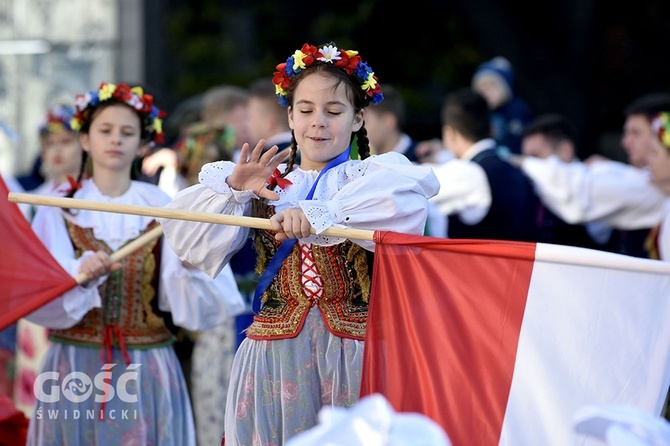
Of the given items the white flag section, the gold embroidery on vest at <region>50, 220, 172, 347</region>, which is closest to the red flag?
the gold embroidery on vest at <region>50, 220, 172, 347</region>

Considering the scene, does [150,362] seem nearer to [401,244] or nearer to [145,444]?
[145,444]

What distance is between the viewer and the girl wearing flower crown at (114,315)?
5.42 meters

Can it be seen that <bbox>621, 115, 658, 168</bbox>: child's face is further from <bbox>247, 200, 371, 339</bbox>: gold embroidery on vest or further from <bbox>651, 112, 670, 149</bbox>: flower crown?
<bbox>247, 200, 371, 339</bbox>: gold embroidery on vest

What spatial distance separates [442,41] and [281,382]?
865cm

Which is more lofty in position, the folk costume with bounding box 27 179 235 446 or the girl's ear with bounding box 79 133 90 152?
the girl's ear with bounding box 79 133 90 152

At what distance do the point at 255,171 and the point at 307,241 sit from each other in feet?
0.96

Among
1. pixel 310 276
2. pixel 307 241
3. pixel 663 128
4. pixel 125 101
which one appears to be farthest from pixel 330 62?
pixel 663 128

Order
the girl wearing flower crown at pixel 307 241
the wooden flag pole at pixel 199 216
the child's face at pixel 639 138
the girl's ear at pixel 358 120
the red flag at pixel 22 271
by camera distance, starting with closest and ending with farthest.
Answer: the wooden flag pole at pixel 199 216 → the girl wearing flower crown at pixel 307 241 → the girl's ear at pixel 358 120 → the red flag at pixel 22 271 → the child's face at pixel 639 138

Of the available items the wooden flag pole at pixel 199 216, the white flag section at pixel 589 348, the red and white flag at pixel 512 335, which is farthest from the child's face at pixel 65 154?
the white flag section at pixel 589 348

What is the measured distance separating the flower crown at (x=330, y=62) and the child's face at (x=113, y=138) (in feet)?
3.92

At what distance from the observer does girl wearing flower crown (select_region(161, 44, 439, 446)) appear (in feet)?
14.4

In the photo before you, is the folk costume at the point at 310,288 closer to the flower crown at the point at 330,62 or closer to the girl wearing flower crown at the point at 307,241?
the girl wearing flower crown at the point at 307,241

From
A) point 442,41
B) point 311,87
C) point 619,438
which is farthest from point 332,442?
point 442,41

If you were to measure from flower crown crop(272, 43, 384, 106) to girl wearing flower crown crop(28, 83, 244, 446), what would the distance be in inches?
46.5
